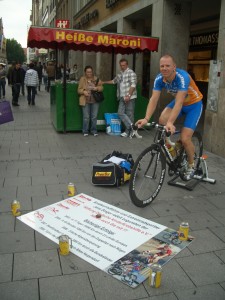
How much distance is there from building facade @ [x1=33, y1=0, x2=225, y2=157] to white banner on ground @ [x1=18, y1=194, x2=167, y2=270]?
3.75m

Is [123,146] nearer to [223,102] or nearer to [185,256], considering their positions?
[223,102]

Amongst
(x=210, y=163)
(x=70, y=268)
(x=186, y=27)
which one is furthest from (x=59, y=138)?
(x=70, y=268)

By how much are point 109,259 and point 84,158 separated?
12.4 feet

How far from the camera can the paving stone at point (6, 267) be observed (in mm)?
2951

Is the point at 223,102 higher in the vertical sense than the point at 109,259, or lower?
higher

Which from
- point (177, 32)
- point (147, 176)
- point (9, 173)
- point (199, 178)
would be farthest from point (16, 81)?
point (147, 176)

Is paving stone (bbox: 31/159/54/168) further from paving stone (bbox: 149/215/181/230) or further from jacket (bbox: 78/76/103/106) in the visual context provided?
paving stone (bbox: 149/215/181/230)

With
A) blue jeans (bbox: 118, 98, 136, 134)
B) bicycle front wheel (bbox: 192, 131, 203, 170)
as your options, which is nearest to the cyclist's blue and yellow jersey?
bicycle front wheel (bbox: 192, 131, 203, 170)

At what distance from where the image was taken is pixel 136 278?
9.73ft

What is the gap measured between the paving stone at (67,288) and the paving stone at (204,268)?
94 cm

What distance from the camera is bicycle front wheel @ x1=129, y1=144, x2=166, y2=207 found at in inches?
171

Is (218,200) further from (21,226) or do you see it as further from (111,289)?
(21,226)

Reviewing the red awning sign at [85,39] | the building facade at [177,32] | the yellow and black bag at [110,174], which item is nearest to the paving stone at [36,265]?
the yellow and black bag at [110,174]

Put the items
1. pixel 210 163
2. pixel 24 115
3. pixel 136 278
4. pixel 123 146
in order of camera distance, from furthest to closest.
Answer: pixel 24 115 < pixel 123 146 < pixel 210 163 < pixel 136 278
